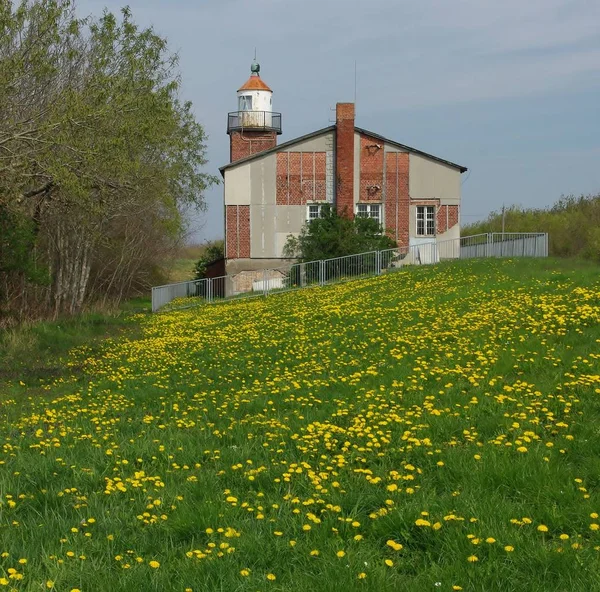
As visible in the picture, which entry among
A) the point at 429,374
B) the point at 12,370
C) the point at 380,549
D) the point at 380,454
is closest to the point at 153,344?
the point at 12,370

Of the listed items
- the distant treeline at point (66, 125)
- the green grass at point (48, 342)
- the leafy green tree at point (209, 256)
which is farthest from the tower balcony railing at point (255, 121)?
the green grass at point (48, 342)

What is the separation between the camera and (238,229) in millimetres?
42625

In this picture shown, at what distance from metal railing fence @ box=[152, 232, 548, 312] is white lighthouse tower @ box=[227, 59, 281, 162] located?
14.7m

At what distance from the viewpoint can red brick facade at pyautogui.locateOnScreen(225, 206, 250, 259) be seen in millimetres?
42531

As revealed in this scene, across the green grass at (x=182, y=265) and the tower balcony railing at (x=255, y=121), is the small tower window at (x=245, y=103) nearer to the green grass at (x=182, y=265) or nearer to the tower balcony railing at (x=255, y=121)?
the tower balcony railing at (x=255, y=121)

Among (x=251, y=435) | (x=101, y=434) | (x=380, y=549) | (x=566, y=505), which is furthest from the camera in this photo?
(x=101, y=434)

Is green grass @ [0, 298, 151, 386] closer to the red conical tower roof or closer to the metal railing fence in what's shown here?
the metal railing fence

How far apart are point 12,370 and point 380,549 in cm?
1414

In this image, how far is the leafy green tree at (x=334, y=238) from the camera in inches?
1564

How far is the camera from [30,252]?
3209 cm

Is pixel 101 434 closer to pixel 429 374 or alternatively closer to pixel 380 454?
pixel 380 454

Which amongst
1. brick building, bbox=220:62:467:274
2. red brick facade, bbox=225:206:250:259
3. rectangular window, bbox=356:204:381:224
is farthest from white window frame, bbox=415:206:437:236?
red brick facade, bbox=225:206:250:259

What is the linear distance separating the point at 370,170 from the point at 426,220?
4448mm

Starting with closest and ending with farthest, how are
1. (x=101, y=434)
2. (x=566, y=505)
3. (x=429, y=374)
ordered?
1. (x=566, y=505)
2. (x=101, y=434)
3. (x=429, y=374)
